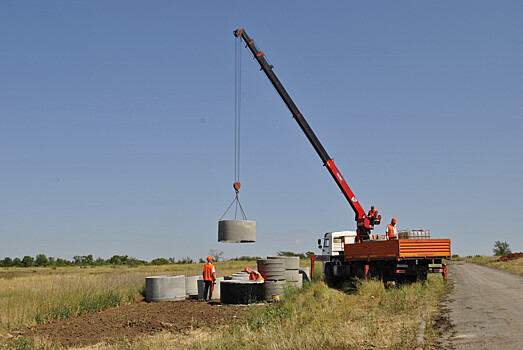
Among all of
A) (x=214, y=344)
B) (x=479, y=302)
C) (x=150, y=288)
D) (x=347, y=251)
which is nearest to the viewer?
(x=214, y=344)

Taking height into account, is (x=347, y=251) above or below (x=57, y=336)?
above

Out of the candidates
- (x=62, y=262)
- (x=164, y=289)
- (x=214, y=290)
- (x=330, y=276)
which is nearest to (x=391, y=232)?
(x=330, y=276)

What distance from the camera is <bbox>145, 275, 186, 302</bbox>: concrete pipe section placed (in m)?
21.2

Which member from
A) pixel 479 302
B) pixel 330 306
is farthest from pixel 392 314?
pixel 479 302

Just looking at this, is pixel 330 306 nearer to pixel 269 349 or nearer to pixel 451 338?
pixel 451 338

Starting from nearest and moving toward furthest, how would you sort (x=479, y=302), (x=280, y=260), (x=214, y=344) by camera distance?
(x=214, y=344) → (x=479, y=302) → (x=280, y=260)

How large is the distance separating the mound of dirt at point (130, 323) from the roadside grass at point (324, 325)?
3.31 ft

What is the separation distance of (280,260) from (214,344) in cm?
1012

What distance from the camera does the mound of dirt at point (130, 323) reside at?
13.2 meters

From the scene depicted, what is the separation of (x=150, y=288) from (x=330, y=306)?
9.16 meters

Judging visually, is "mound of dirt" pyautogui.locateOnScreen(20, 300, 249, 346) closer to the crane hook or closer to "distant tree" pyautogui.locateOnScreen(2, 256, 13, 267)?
the crane hook

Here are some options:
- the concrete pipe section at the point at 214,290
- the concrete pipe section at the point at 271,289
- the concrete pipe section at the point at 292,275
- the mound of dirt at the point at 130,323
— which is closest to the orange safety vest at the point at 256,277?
the concrete pipe section at the point at 271,289

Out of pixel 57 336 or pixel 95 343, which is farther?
pixel 57 336

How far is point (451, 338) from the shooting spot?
9984 mm
